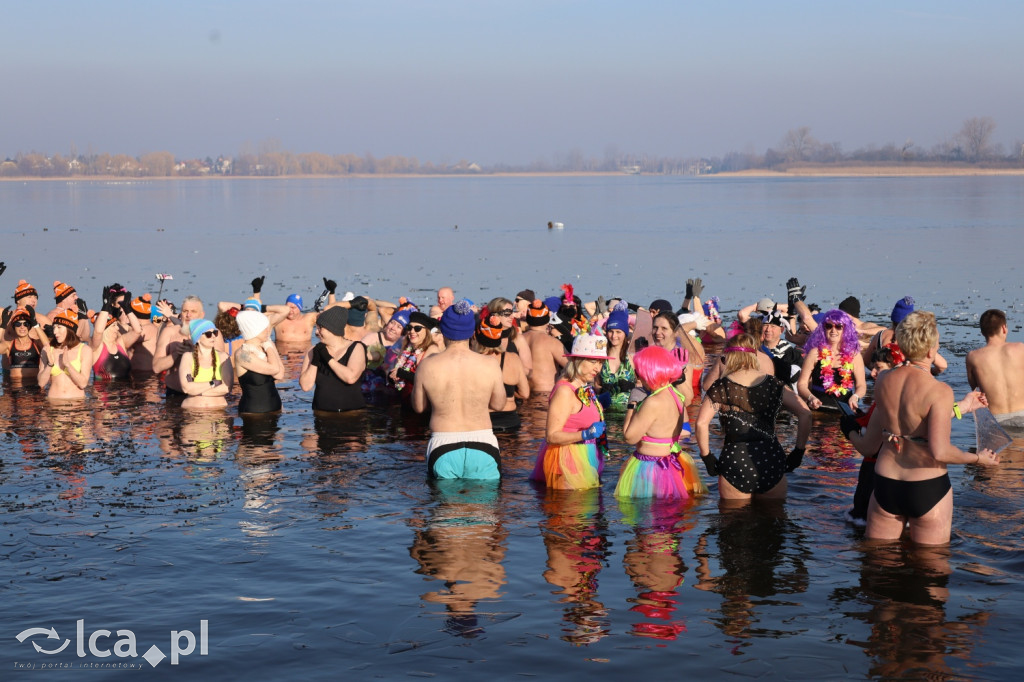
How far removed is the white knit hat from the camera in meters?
13.2

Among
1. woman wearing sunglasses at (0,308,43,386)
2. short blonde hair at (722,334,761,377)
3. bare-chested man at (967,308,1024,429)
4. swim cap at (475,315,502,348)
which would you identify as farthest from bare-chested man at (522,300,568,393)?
woman wearing sunglasses at (0,308,43,386)

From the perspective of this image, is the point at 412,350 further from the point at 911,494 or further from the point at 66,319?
the point at 911,494

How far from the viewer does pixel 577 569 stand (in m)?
8.70

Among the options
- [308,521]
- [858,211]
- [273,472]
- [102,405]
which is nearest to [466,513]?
[308,521]

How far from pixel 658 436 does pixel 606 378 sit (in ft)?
15.7

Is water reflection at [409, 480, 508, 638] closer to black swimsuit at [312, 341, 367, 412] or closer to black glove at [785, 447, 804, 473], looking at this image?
black glove at [785, 447, 804, 473]

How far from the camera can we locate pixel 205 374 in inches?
571

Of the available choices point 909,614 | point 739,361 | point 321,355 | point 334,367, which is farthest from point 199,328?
point 909,614

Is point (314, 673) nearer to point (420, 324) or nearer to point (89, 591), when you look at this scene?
point (89, 591)

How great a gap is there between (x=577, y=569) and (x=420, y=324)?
5.57 metres

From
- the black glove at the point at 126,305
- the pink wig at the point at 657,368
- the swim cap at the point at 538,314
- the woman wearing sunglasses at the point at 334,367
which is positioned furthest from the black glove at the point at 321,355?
the black glove at the point at 126,305

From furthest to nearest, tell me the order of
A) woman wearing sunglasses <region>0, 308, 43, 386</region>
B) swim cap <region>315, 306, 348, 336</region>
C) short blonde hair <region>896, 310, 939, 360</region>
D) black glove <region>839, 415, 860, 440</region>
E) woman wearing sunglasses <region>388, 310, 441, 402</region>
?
1. woman wearing sunglasses <region>0, 308, 43, 386</region>
2. woman wearing sunglasses <region>388, 310, 441, 402</region>
3. swim cap <region>315, 306, 348, 336</region>
4. black glove <region>839, 415, 860, 440</region>
5. short blonde hair <region>896, 310, 939, 360</region>

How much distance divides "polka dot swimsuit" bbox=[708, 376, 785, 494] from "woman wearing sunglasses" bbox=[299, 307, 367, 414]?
18.9ft

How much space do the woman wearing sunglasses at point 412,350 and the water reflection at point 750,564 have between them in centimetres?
491
